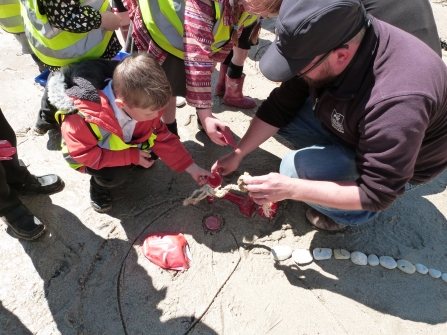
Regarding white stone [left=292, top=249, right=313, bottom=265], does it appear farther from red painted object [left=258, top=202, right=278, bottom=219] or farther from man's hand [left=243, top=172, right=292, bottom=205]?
man's hand [left=243, top=172, right=292, bottom=205]

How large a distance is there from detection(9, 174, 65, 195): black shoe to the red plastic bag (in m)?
0.73

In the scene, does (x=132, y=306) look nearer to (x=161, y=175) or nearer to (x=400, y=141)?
(x=161, y=175)

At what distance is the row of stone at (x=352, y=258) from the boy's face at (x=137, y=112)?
1053 millimetres

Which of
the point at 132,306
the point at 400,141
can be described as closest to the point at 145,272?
the point at 132,306

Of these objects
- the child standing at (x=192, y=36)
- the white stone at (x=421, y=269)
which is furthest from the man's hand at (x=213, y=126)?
the white stone at (x=421, y=269)

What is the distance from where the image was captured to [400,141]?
55.4 inches

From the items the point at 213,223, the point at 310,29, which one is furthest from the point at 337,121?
the point at 213,223

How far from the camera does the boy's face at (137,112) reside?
69.0 inches

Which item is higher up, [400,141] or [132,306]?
[400,141]

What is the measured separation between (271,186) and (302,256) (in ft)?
1.94

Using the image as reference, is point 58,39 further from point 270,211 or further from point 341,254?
point 341,254

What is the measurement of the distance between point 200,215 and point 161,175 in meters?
0.44

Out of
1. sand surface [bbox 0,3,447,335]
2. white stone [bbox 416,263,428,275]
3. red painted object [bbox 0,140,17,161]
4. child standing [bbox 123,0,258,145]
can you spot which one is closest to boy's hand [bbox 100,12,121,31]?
child standing [bbox 123,0,258,145]

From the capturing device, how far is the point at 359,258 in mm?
2088
